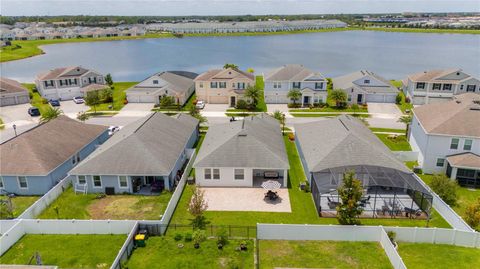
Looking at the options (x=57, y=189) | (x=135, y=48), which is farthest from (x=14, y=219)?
(x=135, y=48)

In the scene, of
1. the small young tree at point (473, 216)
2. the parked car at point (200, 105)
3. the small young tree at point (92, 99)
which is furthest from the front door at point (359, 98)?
the small young tree at point (92, 99)

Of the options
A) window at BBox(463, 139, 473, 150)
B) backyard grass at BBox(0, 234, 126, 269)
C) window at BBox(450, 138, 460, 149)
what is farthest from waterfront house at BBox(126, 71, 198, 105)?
window at BBox(463, 139, 473, 150)

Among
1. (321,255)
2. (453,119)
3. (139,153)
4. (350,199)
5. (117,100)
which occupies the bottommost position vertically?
(321,255)

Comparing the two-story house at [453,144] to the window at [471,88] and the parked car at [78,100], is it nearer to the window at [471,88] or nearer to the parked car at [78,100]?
the window at [471,88]

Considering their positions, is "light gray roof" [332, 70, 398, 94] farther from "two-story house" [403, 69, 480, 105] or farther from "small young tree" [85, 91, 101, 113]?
"small young tree" [85, 91, 101, 113]

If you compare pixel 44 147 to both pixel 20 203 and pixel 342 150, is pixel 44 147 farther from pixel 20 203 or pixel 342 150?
pixel 342 150

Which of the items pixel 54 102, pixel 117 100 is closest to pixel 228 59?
pixel 117 100
